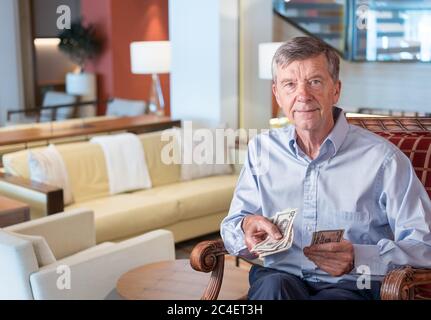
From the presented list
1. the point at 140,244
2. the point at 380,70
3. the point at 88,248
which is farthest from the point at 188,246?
the point at 380,70

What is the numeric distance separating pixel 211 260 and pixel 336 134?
1.80 feet

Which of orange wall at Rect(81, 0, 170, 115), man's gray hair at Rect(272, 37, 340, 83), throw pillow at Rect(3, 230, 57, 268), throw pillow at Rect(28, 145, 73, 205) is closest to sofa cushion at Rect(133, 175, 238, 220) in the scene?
throw pillow at Rect(28, 145, 73, 205)

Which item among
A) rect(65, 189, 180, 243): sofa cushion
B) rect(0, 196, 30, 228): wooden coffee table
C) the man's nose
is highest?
the man's nose

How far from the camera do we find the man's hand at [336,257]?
5.44ft

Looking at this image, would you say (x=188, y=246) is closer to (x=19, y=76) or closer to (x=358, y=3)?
(x=358, y=3)

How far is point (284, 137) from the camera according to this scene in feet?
6.35

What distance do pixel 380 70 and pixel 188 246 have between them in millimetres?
3473

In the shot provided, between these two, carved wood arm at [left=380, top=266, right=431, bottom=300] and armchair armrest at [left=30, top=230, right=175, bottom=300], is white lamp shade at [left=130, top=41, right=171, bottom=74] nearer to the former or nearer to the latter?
armchair armrest at [left=30, top=230, right=175, bottom=300]

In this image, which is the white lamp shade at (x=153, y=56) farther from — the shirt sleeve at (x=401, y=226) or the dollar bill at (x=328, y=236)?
the dollar bill at (x=328, y=236)

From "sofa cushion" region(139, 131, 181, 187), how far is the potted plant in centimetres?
397

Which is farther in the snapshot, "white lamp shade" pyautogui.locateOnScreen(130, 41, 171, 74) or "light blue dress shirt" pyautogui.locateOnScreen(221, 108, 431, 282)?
"white lamp shade" pyautogui.locateOnScreen(130, 41, 171, 74)

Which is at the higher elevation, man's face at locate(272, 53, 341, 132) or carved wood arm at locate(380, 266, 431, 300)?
man's face at locate(272, 53, 341, 132)

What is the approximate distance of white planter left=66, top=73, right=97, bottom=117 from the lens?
8602 millimetres

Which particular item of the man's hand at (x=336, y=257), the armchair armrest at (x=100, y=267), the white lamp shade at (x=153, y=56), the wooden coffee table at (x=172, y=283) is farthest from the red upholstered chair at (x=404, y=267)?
the white lamp shade at (x=153, y=56)
